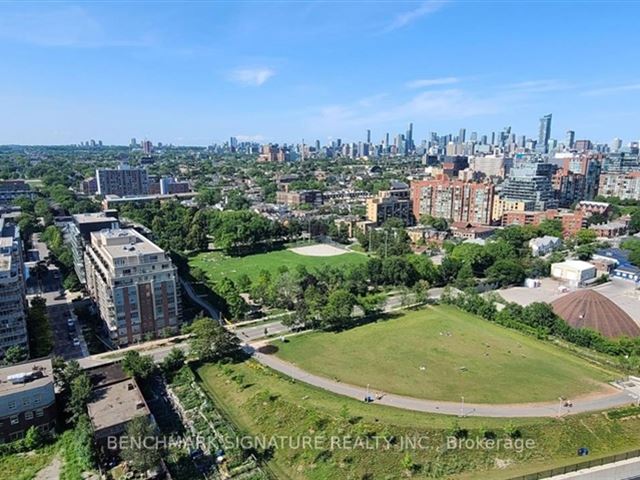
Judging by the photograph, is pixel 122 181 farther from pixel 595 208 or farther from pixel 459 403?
pixel 595 208

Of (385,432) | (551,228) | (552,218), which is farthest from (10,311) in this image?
(552,218)

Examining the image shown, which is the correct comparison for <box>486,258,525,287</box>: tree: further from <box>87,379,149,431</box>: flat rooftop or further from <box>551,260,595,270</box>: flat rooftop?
<box>87,379,149,431</box>: flat rooftop

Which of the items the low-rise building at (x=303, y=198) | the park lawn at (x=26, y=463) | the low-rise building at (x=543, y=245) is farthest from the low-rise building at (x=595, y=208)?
the park lawn at (x=26, y=463)

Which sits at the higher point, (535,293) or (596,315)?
(596,315)

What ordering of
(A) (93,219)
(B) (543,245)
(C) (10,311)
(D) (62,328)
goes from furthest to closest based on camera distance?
1. (B) (543,245)
2. (A) (93,219)
3. (D) (62,328)
4. (C) (10,311)

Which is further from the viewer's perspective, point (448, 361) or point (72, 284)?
point (72, 284)

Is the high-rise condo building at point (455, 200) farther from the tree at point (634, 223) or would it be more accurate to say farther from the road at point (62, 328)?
the road at point (62, 328)

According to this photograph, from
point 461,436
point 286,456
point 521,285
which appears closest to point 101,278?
point 286,456

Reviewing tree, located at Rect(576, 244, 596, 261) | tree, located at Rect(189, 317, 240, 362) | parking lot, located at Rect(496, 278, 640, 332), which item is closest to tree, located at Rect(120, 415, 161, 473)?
tree, located at Rect(189, 317, 240, 362)
